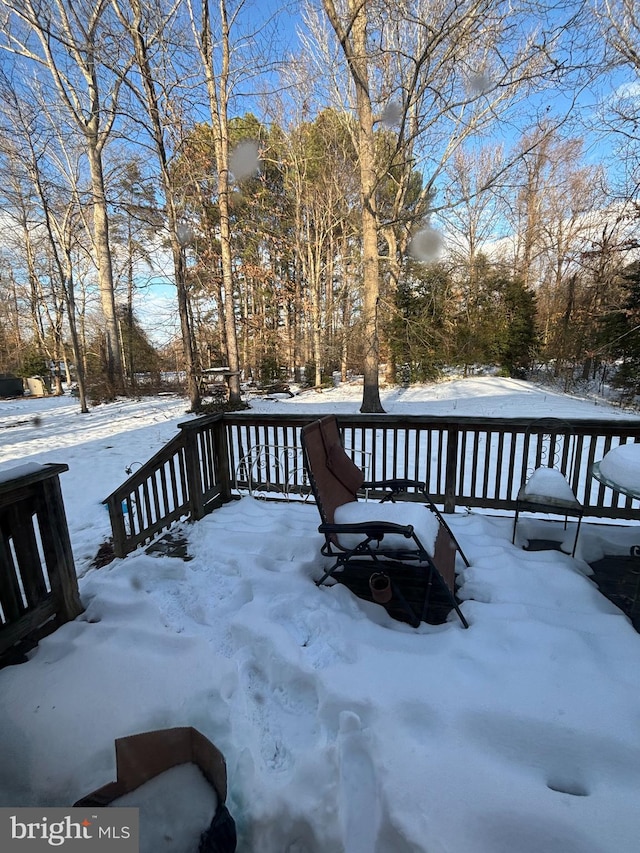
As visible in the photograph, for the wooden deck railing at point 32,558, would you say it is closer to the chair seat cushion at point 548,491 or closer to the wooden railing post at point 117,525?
the wooden railing post at point 117,525

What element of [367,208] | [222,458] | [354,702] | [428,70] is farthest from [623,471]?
[428,70]

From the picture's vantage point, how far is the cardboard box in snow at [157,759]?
3.72 ft

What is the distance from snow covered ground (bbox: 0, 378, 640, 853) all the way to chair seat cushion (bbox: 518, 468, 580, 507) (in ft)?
1.23

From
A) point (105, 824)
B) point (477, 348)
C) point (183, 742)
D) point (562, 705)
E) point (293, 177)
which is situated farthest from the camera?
point (293, 177)

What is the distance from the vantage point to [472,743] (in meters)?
1.34

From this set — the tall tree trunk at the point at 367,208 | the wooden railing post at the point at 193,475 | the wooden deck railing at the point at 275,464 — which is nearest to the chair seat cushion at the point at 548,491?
the wooden deck railing at the point at 275,464

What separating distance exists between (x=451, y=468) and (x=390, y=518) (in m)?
1.40

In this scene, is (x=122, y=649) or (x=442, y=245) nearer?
(x=122, y=649)

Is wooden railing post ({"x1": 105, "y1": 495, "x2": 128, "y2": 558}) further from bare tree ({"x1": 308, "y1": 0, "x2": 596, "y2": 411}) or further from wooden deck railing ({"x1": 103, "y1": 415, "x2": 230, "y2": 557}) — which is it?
bare tree ({"x1": 308, "y1": 0, "x2": 596, "y2": 411})

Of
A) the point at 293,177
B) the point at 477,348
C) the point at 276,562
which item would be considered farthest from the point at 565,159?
the point at 276,562

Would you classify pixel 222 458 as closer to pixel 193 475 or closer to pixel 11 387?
pixel 193 475

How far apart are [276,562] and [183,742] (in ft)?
4.49

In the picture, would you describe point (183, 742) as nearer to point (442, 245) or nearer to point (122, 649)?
point (122, 649)

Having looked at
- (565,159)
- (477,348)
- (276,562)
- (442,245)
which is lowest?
(276,562)
